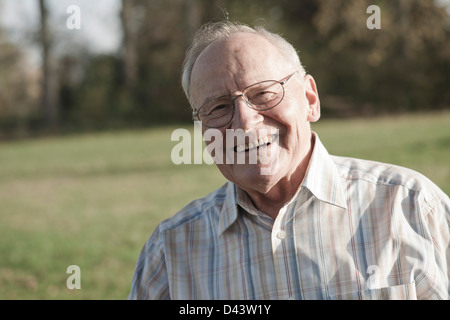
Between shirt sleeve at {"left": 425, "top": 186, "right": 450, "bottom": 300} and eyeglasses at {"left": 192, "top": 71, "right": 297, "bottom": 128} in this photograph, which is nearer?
shirt sleeve at {"left": 425, "top": 186, "right": 450, "bottom": 300}

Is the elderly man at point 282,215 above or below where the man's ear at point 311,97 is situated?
below

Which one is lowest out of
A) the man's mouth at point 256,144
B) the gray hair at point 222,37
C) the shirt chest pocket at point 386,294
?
the shirt chest pocket at point 386,294

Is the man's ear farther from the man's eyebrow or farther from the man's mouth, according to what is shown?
the man's eyebrow

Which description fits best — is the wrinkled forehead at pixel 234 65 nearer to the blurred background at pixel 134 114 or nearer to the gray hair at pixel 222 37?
the gray hair at pixel 222 37

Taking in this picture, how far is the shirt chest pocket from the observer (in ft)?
6.26


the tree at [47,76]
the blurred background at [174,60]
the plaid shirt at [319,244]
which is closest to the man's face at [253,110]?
the plaid shirt at [319,244]

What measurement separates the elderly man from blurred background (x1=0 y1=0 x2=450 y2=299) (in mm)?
2853

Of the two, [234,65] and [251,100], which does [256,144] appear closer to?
Result: [251,100]

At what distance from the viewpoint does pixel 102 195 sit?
10.8 m

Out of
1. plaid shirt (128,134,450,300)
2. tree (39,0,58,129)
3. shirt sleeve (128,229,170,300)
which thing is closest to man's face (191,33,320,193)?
plaid shirt (128,134,450,300)

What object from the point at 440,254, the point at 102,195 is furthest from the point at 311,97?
the point at 102,195

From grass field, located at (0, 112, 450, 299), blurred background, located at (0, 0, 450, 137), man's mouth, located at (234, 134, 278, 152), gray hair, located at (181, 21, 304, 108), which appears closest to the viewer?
man's mouth, located at (234, 134, 278, 152)

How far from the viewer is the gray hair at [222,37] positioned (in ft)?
7.08
